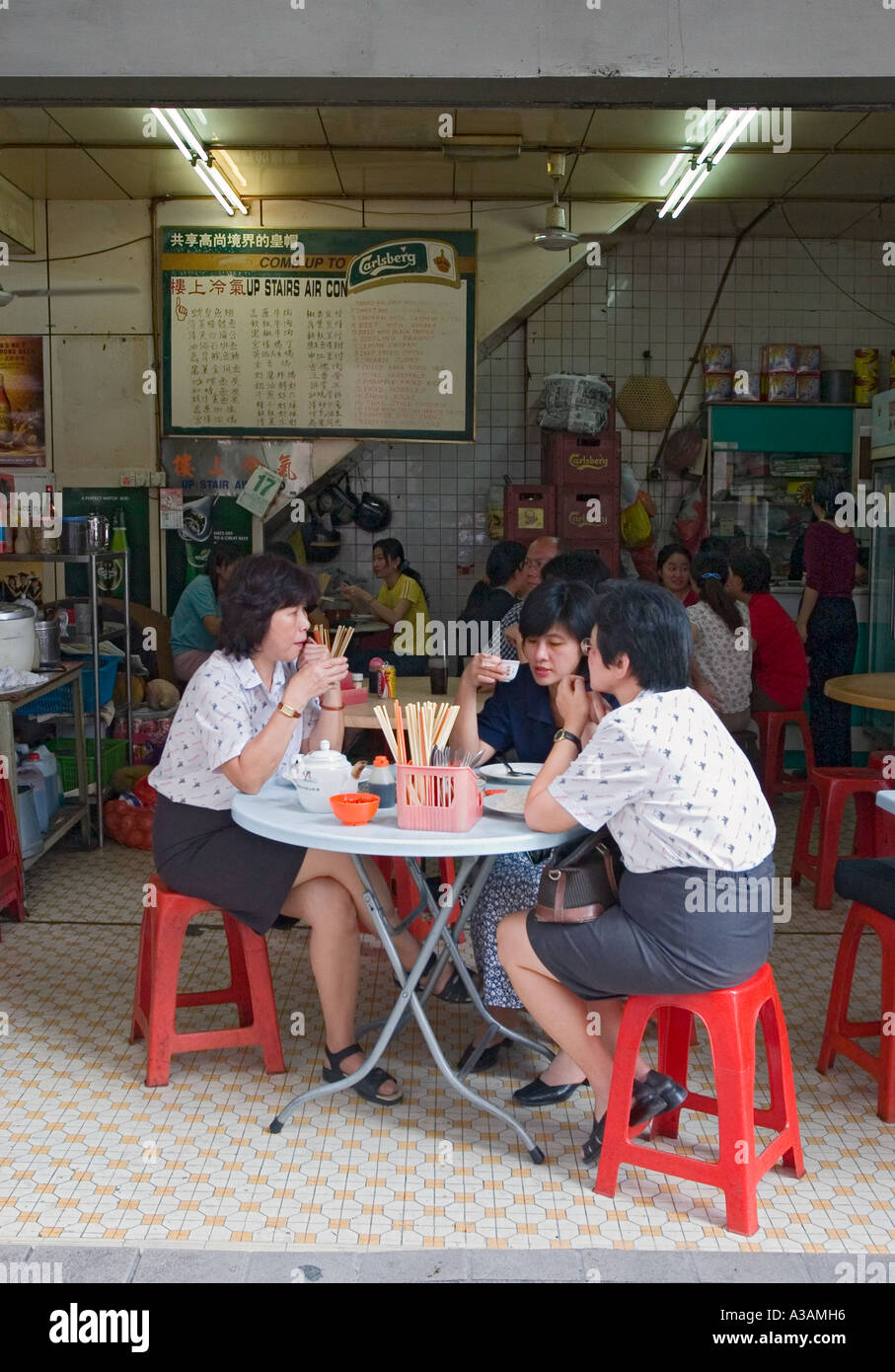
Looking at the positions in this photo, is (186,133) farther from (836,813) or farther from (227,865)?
(836,813)

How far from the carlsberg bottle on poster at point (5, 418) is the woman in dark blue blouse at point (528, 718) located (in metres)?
5.11

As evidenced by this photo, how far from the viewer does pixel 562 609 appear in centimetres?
329

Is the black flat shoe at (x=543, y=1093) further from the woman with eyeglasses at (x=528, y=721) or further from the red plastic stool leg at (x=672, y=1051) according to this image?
the red plastic stool leg at (x=672, y=1051)

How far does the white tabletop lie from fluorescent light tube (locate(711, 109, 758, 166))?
3715mm

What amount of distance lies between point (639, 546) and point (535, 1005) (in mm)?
5481

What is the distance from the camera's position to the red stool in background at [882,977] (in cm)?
315

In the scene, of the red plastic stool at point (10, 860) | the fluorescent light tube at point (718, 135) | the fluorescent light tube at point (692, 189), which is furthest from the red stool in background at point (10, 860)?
the fluorescent light tube at point (692, 189)

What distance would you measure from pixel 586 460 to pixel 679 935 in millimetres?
5351

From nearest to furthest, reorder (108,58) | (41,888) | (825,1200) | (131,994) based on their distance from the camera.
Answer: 1. (825,1200)
2. (108,58)
3. (131,994)
4. (41,888)

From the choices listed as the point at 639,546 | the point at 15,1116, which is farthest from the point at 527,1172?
the point at 639,546

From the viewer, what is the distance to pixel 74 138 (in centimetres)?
639

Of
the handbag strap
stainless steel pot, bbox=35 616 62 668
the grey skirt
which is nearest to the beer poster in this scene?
stainless steel pot, bbox=35 616 62 668

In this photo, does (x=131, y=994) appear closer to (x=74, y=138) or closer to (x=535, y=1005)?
(x=535, y=1005)

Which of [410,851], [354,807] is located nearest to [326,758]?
[354,807]
